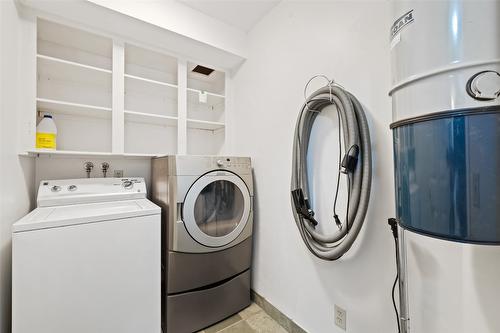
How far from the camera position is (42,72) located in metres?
1.64

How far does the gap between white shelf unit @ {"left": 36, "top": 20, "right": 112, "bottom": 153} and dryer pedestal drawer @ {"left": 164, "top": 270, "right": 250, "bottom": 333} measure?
1469mm

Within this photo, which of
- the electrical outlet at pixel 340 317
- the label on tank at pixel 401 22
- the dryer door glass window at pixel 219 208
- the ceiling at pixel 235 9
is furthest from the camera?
the ceiling at pixel 235 9

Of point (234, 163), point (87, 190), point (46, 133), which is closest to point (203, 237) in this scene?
point (234, 163)

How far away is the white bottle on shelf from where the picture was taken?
148 centimetres

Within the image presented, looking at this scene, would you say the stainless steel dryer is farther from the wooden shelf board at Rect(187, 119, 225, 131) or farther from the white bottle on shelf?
the white bottle on shelf

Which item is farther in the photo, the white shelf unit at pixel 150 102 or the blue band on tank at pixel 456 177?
the white shelf unit at pixel 150 102

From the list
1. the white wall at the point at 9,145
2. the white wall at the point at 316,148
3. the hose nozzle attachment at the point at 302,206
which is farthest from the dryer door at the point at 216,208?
the white wall at the point at 9,145

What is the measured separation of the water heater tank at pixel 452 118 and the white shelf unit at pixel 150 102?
1828mm

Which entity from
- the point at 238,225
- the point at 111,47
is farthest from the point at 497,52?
the point at 111,47

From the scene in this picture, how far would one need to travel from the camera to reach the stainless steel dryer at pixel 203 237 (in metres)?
1.45

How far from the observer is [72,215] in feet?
3.86

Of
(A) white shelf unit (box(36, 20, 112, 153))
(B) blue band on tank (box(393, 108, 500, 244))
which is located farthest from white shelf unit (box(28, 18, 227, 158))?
(B) blue band on tank (box(393, 108, 500, 244))

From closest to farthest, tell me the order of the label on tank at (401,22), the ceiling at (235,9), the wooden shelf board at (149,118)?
the label on tank at (401,22)
the ceiling at (235,9)
the wooden shelf board at (149,118)

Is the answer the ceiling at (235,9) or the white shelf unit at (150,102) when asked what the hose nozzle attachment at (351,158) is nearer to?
the ceiling at (235,9)
